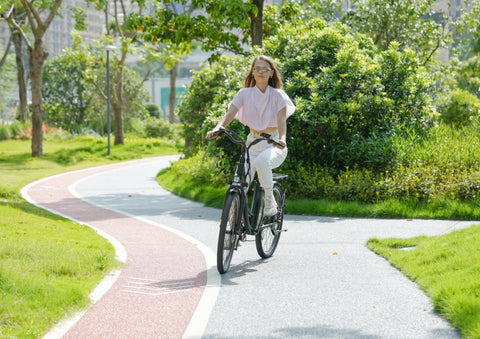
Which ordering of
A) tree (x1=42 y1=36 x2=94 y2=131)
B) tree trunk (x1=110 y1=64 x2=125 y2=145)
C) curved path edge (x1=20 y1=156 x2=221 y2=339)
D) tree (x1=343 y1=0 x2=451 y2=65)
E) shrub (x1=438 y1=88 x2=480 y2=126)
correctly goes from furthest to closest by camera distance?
1. tree (x1=42 y1=36 x2=94 y2=131)
2. tree trunk (x1=110 y1=64 x2=125 y2=145)
3. shrub (x1=438 y1=88 x2=480 y2=126)
4. tree (x1=343 y1=0 x2=451 y2=65)
5. curved path edge (x1=20 y1=156 x2=221 y2=339)

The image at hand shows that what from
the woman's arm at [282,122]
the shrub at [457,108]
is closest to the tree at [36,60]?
the shrub at [457,108]

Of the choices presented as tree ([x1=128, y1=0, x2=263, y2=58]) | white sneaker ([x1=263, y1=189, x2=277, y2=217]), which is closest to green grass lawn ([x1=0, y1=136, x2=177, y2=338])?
white sneaker ([x1=263, y1=189, x2=277, y2=217])

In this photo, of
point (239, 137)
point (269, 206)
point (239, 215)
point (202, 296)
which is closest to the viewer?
point (202, 296)

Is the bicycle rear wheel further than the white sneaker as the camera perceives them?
Yes

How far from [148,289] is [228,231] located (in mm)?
933

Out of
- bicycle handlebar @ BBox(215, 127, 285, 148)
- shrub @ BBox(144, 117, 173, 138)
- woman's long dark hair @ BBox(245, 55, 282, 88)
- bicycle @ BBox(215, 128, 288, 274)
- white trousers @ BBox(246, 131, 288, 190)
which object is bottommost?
shrub @ BBox(144, 117, 173, 138)

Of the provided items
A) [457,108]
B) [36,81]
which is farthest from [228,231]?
[36,81]

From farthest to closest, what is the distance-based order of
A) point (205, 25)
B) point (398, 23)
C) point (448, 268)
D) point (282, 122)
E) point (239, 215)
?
1. point (398, 23)
2. point (205, 25)
3. point (282, 122)
4. point (239, 215)
5. point (448, 268)

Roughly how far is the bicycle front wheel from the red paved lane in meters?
0.24

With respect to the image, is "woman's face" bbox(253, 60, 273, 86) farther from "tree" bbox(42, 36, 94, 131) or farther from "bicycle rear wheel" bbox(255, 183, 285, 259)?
"tree" bbox(42, 36, 94, 131)

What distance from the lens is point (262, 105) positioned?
23.4 feet

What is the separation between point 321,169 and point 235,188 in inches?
252

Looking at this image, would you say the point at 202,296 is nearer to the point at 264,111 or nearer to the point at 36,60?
the point at 264,111

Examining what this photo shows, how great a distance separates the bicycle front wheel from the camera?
6.38m
